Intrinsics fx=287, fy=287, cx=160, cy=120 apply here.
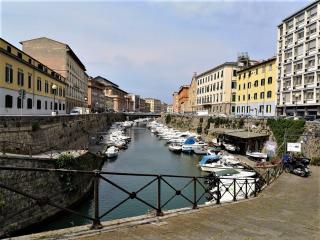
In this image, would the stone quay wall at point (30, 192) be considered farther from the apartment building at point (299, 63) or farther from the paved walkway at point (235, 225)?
the apartment building at point (299, 63)

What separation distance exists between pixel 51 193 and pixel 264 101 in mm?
54335

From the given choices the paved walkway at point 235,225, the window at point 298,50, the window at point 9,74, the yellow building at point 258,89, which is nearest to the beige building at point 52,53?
the window at point 9,74

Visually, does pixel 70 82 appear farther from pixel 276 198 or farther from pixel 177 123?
pixel 276 198

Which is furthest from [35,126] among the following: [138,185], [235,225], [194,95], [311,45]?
[194,95]

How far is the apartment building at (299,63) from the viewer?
158 ft

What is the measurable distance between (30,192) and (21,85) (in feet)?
71.9

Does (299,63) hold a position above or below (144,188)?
above

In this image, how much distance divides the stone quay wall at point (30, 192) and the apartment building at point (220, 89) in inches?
2578

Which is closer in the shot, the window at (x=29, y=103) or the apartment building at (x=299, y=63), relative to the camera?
the window at (x=29, y=103)

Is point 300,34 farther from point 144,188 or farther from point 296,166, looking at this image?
point 144,188

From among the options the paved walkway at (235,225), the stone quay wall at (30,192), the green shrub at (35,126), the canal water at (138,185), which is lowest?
the canal water at (138,185)

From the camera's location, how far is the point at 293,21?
55.0 meters

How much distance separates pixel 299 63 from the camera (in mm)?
52062

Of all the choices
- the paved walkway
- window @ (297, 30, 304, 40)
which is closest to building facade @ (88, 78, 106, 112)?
window @ (297, 30, 304, 40)
